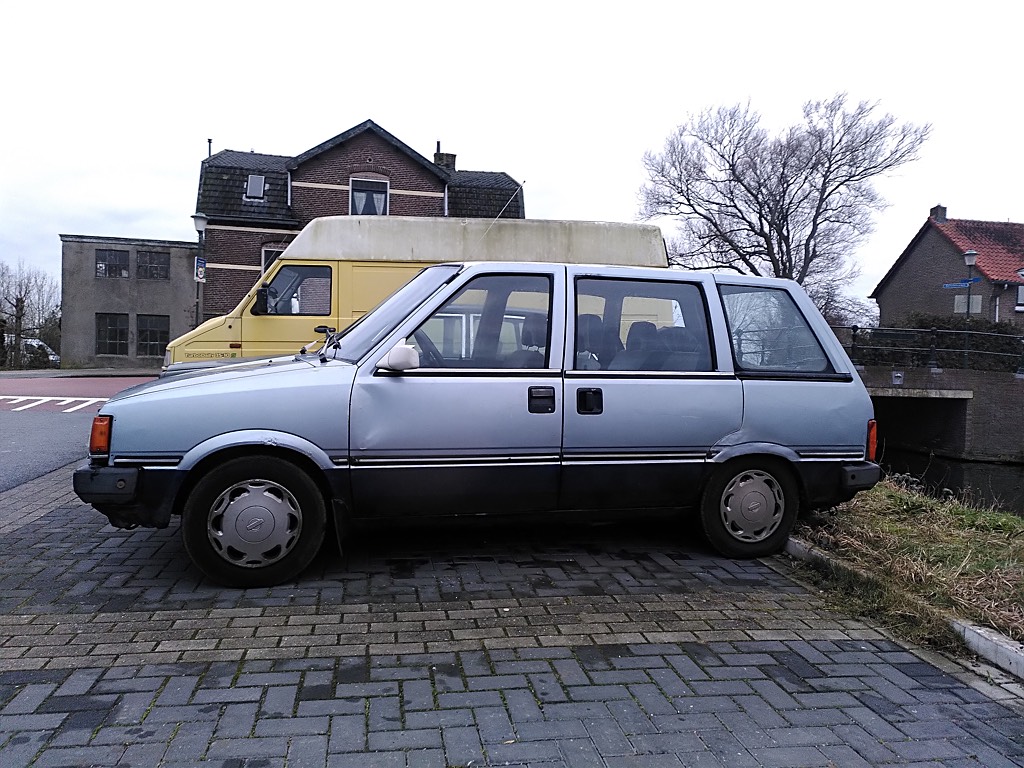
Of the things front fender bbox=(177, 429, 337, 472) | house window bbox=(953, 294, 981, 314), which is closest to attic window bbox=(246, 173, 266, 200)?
front fender bbox=(177, 429, 337, 472)

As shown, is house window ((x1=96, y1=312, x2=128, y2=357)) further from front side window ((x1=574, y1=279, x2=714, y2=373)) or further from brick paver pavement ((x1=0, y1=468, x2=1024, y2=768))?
front side window ((x1=574, y1=279, x2=714, y2=373))

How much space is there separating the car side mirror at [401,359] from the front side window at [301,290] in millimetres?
6737

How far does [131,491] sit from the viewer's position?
390cm

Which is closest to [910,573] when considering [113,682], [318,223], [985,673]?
[985,673]

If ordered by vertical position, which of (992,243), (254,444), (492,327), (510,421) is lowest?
(254,444)

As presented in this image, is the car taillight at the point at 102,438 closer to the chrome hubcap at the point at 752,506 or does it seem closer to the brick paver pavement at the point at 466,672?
the brick paver pavement at the point at 466,672

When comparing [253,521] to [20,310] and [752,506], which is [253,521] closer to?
[752,506]

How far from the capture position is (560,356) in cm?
443

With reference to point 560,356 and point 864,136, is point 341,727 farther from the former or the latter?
point 864,136

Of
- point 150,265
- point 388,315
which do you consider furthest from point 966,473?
point 150,265

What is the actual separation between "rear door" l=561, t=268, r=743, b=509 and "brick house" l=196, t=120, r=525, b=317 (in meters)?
23.3

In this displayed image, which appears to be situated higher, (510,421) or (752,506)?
(510,421)

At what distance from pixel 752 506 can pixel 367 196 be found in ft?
85.7

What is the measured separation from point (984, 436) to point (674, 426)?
76.0 feet
